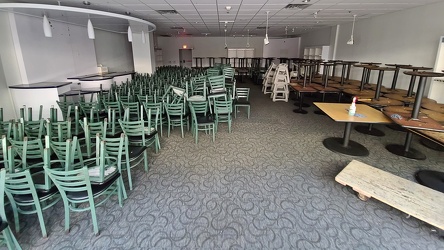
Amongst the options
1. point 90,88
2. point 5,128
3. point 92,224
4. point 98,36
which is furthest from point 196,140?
point 98,36

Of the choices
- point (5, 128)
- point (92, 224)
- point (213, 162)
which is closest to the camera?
point (92, 224)

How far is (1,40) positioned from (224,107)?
505 centimetres

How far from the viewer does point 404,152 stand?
3939mm

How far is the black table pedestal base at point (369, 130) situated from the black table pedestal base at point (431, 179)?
5.69 ft

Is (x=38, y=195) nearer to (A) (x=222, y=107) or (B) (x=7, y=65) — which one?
(A) (x=222, y=107)

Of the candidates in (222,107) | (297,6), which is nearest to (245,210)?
(222,107)

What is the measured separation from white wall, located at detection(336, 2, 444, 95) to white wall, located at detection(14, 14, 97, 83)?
9.83 metres

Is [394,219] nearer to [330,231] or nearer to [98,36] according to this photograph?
[330,231]

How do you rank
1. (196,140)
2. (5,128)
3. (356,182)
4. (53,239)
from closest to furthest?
1. (53,239)
2. (356,182)
3. (5,128)
4. (196,140)

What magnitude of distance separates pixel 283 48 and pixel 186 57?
26.0ft

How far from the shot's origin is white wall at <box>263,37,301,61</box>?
17.2m

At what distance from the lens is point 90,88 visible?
22.8 ft

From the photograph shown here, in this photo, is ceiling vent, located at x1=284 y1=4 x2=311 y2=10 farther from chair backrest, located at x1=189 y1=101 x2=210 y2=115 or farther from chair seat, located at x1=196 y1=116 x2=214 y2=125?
chair seat, located at x1=196 y1=116 x2=214 y2=125

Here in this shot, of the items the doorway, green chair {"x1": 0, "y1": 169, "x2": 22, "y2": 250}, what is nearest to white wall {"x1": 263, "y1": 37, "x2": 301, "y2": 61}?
the doorway
